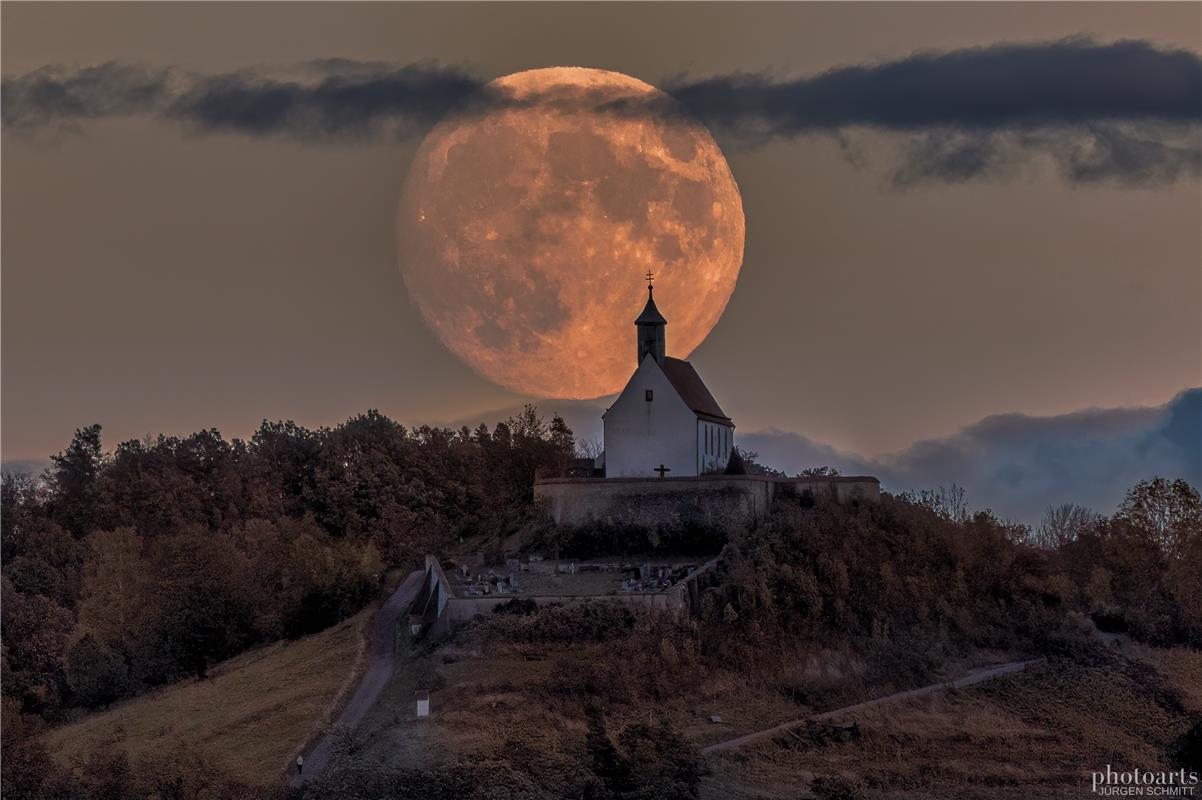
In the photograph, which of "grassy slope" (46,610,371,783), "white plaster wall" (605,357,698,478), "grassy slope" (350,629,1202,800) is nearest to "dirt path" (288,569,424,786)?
"grassy slope" (46,610,371,783)

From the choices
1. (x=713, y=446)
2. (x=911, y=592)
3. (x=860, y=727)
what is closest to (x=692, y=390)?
(x=713, y=446)

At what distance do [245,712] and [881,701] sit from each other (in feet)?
73.3

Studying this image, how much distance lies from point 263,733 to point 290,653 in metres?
10.8

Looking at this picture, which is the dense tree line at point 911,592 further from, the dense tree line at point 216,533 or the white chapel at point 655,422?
the dense tree line at point 216,533

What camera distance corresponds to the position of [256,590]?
293ft

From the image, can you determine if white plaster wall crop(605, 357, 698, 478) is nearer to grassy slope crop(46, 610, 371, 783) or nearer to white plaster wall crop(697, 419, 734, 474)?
white plaster wall crop(697, 419, 734, 474)

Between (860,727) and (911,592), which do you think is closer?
(860,727)

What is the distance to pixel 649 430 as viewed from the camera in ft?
286

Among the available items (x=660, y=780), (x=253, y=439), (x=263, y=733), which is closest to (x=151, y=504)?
(x=253, y=439)

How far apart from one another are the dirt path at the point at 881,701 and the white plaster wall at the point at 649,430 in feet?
50.5

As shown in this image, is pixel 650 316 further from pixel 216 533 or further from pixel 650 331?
pixel 216 533

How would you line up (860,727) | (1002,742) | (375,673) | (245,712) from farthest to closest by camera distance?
1. (375,673)
2. (245,712)
3. (1002,742)
4. (860,727)

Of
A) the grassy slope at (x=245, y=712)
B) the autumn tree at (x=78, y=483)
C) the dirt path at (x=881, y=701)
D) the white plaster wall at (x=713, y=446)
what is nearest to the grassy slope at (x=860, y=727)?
the dirt path at (x=881, y=701)

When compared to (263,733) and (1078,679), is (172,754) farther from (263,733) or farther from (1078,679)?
(1078,679)
